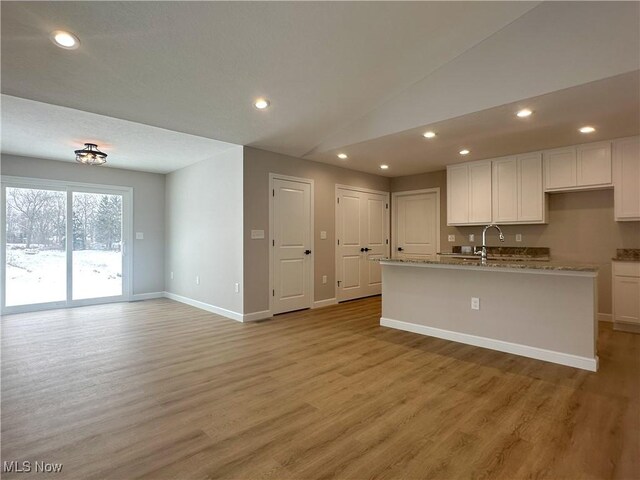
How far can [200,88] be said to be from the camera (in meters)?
3.30

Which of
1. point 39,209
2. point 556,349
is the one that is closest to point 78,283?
point 39,209

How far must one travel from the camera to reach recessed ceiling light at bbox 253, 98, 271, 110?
12.0 feet

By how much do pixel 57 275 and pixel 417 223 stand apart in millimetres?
6649

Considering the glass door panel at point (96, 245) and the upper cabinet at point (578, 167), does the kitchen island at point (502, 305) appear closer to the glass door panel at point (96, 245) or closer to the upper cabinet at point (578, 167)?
the upper cabinet at point (578, 167)

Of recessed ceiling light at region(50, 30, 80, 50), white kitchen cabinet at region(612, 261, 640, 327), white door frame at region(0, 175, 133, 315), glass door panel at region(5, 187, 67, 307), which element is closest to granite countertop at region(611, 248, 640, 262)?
white kitchen cabinet at region(612, 261, 640, 327)

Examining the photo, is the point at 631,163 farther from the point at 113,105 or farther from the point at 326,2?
the point at 113,105

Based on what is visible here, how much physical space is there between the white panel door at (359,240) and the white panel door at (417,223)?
10.3 inches

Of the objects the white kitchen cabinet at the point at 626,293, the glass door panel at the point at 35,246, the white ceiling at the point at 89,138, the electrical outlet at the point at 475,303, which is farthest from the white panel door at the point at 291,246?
the white kitchen cabinet at the point at 626,293

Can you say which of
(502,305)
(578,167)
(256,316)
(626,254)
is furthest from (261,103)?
(626,254)

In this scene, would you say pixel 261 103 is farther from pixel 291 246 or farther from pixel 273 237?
pixel 291 246

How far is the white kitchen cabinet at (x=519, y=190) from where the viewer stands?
4.85m

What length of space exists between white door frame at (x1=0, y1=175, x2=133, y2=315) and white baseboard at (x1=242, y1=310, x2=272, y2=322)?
124 inches

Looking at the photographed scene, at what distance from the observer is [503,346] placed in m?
3.50

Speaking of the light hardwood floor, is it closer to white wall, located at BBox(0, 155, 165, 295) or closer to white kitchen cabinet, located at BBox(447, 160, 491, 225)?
white kitchen cabinet, located at BBox(447, 160, 491, 225)
